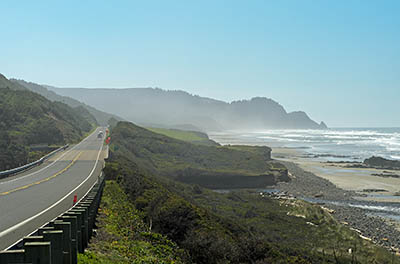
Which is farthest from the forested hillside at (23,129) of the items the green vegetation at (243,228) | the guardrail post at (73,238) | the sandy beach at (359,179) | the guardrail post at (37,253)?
the sandy beach at (359,179)

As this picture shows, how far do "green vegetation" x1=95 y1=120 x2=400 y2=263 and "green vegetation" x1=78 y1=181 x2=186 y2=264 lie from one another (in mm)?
294

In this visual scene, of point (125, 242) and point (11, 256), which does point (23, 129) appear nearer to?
point (125, 242)

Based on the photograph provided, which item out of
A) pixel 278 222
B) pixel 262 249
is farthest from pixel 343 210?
pixel 262 249

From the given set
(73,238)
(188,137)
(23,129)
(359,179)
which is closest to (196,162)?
(359,179)

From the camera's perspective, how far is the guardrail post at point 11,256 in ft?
16.0

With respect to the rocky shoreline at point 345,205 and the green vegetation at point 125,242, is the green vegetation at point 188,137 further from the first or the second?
the green vegetation at point 125,242

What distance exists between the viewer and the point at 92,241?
11.2m

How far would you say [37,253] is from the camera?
5.11m

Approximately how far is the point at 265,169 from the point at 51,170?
37.0 metres

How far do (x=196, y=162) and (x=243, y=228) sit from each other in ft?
152

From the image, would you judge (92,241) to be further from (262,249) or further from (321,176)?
(321,176)

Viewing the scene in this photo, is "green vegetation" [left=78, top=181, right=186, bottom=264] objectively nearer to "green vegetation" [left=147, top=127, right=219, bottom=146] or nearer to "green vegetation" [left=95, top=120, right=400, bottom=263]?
"green vegetation" [left=95, top=120, right=400, bottom=263]

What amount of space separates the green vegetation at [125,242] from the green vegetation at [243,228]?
0.29 metres

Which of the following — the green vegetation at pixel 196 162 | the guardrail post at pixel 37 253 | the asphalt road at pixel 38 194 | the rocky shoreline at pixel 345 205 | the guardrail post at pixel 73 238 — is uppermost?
the guardrail post at pixel 37 253
